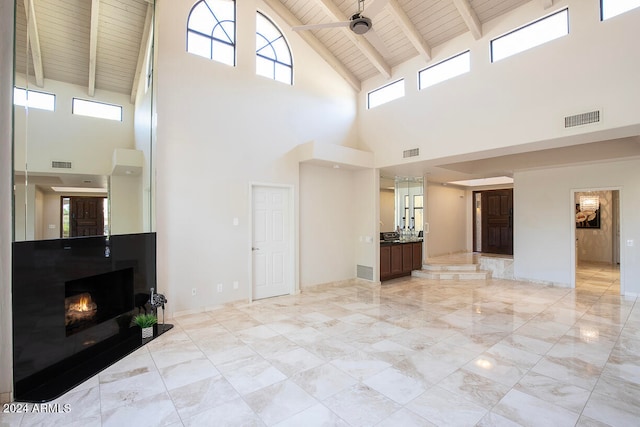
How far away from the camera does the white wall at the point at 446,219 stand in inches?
363

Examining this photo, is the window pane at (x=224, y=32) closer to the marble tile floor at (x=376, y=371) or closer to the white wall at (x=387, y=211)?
the marble tile floor at (x=376, y=371)

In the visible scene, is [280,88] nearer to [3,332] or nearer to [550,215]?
[3,332]

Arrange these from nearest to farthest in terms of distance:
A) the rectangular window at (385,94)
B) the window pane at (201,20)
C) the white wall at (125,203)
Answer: the white wall at (125,203) < the window pane at (201,20) < the rectangular window at (385,94)

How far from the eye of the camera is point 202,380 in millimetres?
2834

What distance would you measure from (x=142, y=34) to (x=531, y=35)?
5.80 m

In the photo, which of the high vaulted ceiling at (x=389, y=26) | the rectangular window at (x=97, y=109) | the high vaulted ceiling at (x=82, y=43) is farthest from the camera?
the high vaulted ceiling at (x=389, y=26)

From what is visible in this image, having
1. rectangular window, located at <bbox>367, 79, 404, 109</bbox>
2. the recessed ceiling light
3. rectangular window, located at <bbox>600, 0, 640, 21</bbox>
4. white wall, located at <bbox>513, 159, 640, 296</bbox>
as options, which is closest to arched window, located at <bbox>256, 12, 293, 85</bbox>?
rectangular window, located at <bbox>367, 79, 404, 109</bbox>

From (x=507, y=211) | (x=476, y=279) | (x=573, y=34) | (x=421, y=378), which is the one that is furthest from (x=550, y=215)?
(x=421, y=378)

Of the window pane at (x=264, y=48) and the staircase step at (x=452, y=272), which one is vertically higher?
the window pane at (x=264, y=48)

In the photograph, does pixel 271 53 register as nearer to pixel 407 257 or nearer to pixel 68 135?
pixel 68 135

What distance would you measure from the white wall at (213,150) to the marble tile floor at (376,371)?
745 millimetres

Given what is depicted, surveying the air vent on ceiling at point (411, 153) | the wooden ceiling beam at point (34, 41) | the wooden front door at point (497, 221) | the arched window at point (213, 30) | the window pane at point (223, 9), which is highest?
the window pane at point (223, 9)

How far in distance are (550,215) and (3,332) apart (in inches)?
350

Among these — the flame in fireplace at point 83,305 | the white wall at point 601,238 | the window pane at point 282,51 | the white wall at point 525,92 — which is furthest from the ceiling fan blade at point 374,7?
the white wall at point 601,238
